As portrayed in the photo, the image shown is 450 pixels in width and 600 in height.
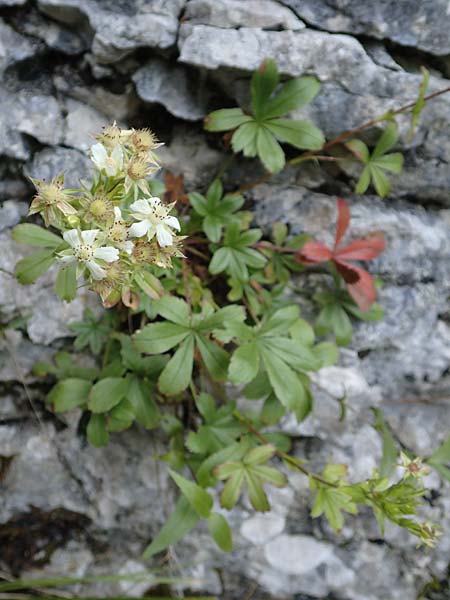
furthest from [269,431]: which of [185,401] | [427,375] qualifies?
[427,375]

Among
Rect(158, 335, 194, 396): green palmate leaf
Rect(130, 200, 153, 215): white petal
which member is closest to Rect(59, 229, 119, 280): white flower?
Rect(130, 200, 153, 215): white petal

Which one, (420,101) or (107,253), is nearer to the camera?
(107,253)

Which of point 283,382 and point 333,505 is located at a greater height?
point 283,382

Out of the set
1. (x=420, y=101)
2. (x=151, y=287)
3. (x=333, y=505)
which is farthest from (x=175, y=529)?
(x=420, y=101)

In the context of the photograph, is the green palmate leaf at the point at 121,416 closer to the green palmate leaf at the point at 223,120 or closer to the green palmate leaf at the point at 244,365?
the green palmate leaf at the point at 244,365

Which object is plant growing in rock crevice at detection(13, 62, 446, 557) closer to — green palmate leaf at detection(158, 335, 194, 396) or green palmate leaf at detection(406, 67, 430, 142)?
green palmate leaf at detection(158, 335, 194, 396)

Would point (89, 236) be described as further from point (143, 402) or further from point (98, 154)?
point (143, 402)
